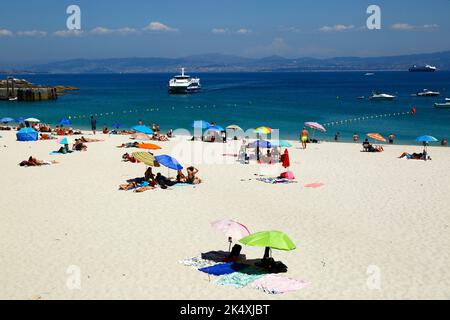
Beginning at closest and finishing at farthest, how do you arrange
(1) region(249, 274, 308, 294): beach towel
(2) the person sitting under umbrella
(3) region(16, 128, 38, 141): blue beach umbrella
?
(1) region(249, 274, 308, 294): beach towel < (2) the person sitting under umbrella < (3) region(16, 128, 38, 141): blue beach umbrella

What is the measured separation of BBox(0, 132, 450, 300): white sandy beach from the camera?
8719 millimetres

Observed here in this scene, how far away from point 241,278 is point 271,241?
977 millimetres

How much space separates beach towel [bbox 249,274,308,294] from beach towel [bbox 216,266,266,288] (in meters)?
0.14

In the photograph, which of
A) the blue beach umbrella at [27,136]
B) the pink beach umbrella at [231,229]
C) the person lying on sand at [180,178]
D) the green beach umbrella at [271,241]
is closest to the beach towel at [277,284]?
the green beach umbrella at [271,241]

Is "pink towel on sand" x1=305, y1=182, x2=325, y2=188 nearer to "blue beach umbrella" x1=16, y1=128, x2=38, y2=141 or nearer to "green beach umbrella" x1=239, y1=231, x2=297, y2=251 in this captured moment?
"green beach umbrella" x1=239, y1=231, x2=297, y2=251

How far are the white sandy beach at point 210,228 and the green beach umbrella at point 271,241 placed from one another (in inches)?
32.4

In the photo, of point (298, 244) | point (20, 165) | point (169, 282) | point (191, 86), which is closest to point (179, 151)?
point (20, 165)

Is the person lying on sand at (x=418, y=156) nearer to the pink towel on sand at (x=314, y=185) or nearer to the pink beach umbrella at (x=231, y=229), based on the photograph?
the pink towel on sand at (x=314, y=185)

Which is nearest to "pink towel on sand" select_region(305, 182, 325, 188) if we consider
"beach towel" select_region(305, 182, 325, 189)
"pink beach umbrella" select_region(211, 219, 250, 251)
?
"beach towel" select_region(305, 182, 325, 189)

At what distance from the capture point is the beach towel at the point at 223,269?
30.4 ft

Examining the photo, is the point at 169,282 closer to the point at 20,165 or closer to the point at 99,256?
the point at 99,256

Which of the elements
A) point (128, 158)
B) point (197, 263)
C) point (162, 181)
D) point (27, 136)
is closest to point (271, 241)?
point (197, 263)

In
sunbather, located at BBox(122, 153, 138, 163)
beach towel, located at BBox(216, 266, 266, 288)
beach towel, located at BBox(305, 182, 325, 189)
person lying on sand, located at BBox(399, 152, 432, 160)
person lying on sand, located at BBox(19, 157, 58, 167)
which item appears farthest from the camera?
person lying on sand, located at BBox(399, 152, 432, 160)
